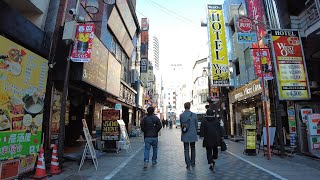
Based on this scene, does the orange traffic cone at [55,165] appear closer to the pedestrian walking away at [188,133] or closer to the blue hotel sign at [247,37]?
the pedestrian walking away at [188,133]

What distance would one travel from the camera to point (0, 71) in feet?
20.2

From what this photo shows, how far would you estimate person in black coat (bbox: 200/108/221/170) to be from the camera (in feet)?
25.8

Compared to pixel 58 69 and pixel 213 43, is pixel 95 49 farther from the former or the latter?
pixel 213 43

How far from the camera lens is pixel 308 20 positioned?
1300cm

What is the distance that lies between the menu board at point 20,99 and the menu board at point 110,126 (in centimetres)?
532

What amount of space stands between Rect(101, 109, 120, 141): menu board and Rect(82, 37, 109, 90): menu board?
140 centimetres

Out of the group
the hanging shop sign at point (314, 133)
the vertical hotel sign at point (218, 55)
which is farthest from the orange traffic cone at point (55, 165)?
the vertical hotel sign at point (218, 55)

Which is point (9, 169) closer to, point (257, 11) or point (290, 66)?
point (290, 66)

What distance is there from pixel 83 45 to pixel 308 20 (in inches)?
432

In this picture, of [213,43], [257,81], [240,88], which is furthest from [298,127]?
[213,43]

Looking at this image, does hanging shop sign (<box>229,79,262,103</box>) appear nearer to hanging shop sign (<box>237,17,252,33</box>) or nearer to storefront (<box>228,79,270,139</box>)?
storefront (<box>228,79,270,139</box>)

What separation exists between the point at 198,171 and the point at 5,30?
652 cm

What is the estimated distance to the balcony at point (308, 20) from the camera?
39.2 ft

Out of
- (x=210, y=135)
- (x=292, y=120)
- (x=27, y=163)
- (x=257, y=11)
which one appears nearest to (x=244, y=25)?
(x=257, y=11)
